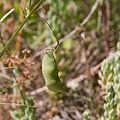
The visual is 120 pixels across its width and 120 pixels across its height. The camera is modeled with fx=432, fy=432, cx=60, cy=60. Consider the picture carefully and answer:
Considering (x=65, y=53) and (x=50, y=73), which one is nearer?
(x=50, y=73)

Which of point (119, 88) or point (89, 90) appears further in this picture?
point (89, 90)

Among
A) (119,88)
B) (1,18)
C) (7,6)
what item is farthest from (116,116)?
(7,6)

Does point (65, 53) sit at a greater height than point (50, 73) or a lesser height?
greater

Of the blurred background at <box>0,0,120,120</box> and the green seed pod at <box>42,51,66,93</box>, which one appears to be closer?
the green seed pod at <box>42,51,66,93</box>

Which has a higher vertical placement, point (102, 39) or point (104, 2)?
point (104, 2)

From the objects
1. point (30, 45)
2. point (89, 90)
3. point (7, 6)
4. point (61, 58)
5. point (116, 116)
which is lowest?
point (116, 116)

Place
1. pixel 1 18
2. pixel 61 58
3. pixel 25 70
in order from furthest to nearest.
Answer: pixel 61 58 < pixel 25 70 < pixel 1 18

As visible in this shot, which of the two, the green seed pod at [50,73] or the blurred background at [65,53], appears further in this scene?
the blurred background at [65,53]

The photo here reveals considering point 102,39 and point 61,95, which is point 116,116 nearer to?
point 61,95

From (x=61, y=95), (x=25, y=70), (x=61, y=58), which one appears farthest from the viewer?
(x=61, y=58)
